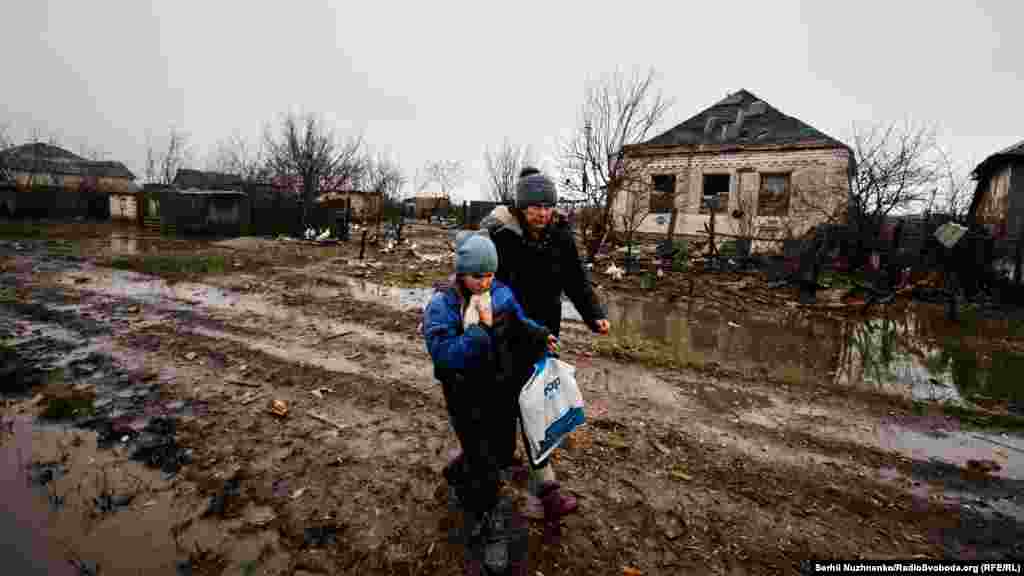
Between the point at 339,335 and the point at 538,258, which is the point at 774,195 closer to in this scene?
the point at 339,335

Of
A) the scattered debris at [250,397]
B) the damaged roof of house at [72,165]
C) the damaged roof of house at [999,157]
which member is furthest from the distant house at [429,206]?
the damaged roof of house at [72,165]

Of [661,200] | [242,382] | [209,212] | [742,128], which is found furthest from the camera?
[661,200]

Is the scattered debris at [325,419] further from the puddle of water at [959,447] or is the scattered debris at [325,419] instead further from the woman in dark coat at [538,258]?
the puddle of water at [959,447]

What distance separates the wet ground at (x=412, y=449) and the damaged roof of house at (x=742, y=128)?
48.3ft

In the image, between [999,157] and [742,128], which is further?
[742,128]

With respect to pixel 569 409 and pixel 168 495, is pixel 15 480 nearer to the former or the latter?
pixel 168 495

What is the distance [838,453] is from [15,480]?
17.2 ft

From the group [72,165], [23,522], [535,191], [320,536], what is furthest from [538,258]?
[72,165]

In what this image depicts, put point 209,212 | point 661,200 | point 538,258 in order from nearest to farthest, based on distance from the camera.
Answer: point 538,258 < point 209,212 < point 661,200

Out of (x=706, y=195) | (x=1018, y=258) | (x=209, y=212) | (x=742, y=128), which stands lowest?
(x=1018, y=258)

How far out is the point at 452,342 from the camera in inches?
75.9

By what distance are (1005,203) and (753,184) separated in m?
7.31

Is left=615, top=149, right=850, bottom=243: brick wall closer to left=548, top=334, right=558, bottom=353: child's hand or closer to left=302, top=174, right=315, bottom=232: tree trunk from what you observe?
left=302, top=174, right=315, bottom=232: tree trunk

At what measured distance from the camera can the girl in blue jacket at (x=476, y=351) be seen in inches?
76.7
